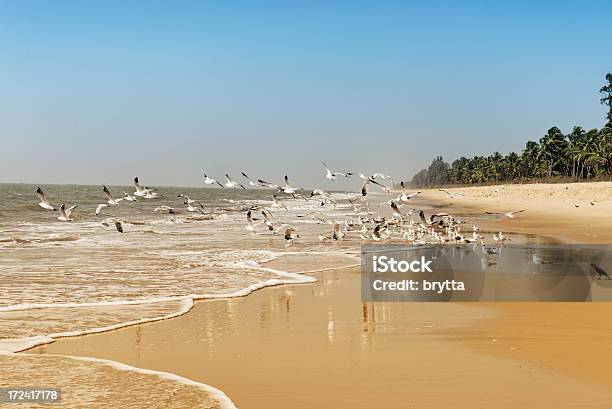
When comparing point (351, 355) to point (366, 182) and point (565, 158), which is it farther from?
point (565, 158)

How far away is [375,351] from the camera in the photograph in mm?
9539

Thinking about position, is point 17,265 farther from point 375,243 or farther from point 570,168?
point 570,168

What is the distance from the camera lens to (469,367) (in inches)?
342

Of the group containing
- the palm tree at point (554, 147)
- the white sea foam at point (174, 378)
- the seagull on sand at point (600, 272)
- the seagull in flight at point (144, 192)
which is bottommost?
the white sea foam at point (174, 378)

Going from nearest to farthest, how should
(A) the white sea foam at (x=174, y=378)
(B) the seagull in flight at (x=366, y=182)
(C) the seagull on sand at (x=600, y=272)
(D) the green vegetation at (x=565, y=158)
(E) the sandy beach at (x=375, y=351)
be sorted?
(A) the white sea foam at (x=174, y=378) < (E) the sandy beach at (x=375, y=351) < (C) the seagull on sand at (x=600, y=272) < (B) the seagull in flight at (x=366, y=182) < (D) the green vegetation at (x=565, y=158)

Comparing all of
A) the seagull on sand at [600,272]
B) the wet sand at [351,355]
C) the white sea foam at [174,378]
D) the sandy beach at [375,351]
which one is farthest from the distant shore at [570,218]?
the white sea foam at [174,378]

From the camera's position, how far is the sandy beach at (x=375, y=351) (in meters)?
7.61

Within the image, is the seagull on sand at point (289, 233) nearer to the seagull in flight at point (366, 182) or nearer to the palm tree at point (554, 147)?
the seagull in flight at point (366, 182)

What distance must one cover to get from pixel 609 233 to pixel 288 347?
25.3m

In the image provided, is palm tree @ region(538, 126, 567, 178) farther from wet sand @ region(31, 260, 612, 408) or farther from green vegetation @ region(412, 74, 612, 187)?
wet sand @ region(31, 260, 612, 408)

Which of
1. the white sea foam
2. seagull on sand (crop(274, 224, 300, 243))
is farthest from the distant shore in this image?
the white sea foam

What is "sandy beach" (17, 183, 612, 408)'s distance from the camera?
7605 mm

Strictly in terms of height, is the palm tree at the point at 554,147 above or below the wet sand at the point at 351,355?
above

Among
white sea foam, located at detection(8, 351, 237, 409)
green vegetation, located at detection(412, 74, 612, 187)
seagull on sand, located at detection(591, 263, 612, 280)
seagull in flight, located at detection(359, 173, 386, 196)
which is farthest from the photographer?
green vegetation, located at detection(412, 74, 612, 187)
